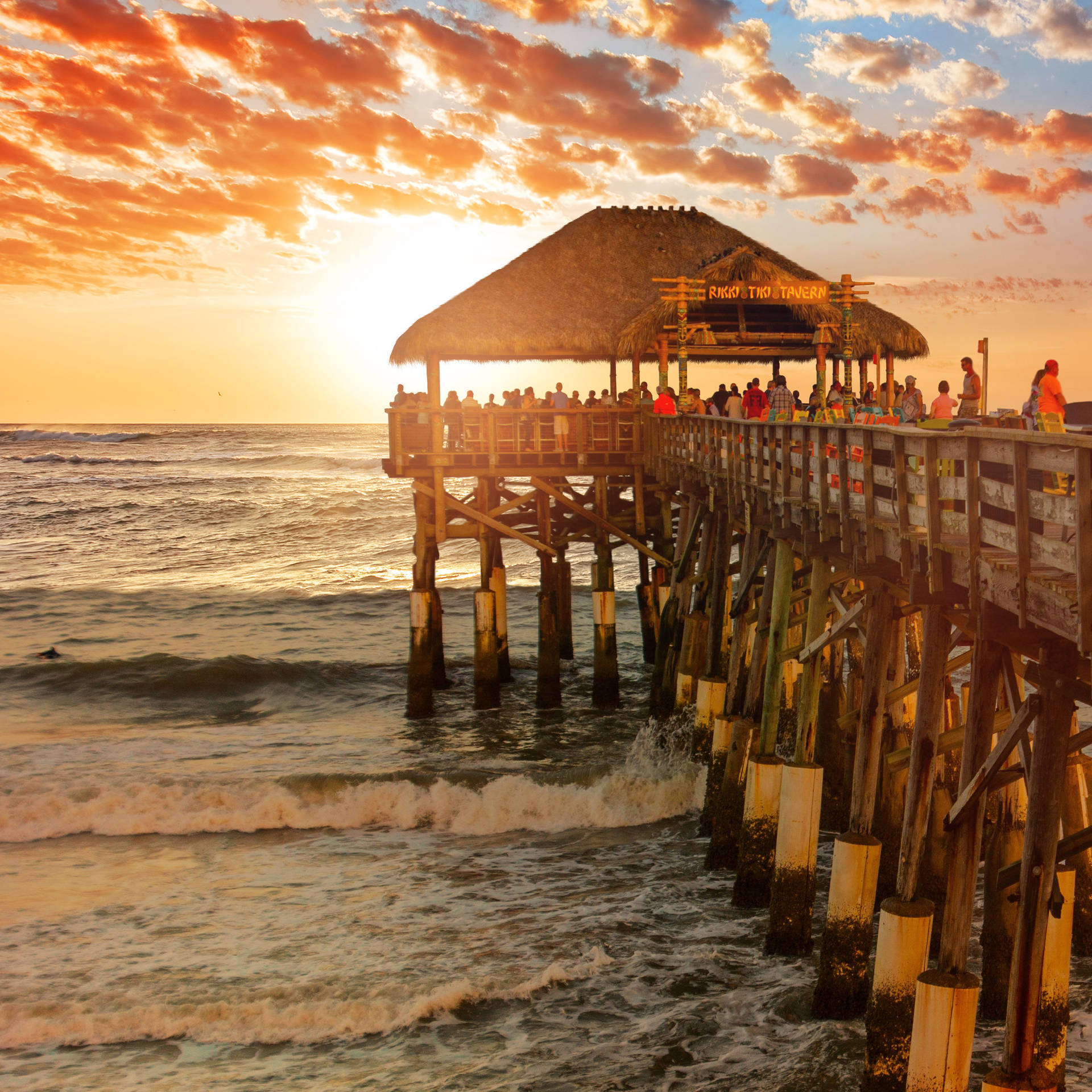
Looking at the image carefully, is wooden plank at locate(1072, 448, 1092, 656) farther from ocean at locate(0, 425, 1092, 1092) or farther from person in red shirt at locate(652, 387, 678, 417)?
person in red shirt at locate(652, 387, 678, 417)

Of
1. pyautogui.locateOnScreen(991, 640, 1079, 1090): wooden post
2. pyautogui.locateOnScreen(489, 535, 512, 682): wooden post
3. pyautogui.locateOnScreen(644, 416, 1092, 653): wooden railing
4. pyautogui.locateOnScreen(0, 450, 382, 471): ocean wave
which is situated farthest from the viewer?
pyautogui.locateOnScreen(0, 450, 382, 471): ocean wave

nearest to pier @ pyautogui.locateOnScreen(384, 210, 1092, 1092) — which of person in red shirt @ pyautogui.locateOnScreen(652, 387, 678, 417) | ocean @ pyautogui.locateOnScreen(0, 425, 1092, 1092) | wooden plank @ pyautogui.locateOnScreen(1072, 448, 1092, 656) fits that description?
wooden plank @ pyautogui.locateOnScreen(1072, 448, 1092, 656)

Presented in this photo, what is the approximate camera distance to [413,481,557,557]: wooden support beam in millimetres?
17547

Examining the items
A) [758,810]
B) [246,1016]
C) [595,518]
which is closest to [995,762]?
[758,810]

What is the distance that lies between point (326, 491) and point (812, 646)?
61.7 meters

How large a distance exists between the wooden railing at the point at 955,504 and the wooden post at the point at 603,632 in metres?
7.35

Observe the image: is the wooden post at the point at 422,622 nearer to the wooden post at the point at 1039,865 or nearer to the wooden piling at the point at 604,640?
the wooden piling at the point at 604,640

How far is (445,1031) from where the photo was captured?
8266 millimetres

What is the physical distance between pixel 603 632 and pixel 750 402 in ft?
15.1

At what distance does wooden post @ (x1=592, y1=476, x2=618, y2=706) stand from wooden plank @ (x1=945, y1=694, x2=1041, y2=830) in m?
12.0

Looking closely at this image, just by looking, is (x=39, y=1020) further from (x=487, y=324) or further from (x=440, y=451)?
(x=487, y=324)

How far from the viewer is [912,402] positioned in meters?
14.4

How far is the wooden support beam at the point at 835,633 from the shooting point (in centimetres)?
795

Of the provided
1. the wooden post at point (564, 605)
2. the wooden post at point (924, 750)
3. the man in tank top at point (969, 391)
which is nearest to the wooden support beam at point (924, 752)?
the wooden post at point (924, 750)
